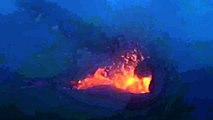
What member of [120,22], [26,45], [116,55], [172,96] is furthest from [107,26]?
[172,96]

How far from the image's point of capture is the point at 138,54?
12406 mm

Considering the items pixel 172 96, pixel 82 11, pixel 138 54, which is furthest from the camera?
pixel 82 11

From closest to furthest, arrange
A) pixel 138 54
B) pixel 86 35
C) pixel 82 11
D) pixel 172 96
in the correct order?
pixel 172 96, pixel 138 54, pixel 86 35, pixel 82 11

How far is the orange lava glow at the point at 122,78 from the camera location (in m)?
11.3

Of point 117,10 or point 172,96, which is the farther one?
point 117,10

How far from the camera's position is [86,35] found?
43.9 feet

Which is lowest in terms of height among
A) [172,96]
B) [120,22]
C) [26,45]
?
[172,96]

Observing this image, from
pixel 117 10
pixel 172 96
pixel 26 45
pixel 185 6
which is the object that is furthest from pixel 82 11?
pixel 172 96

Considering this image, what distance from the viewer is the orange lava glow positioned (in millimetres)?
11321

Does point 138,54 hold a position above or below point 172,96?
above

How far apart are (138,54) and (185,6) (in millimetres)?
4357

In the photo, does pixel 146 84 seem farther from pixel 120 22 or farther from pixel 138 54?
pixel 120 22

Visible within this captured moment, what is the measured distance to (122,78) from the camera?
1177 centimetres

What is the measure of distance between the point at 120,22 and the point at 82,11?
167 centimetres
